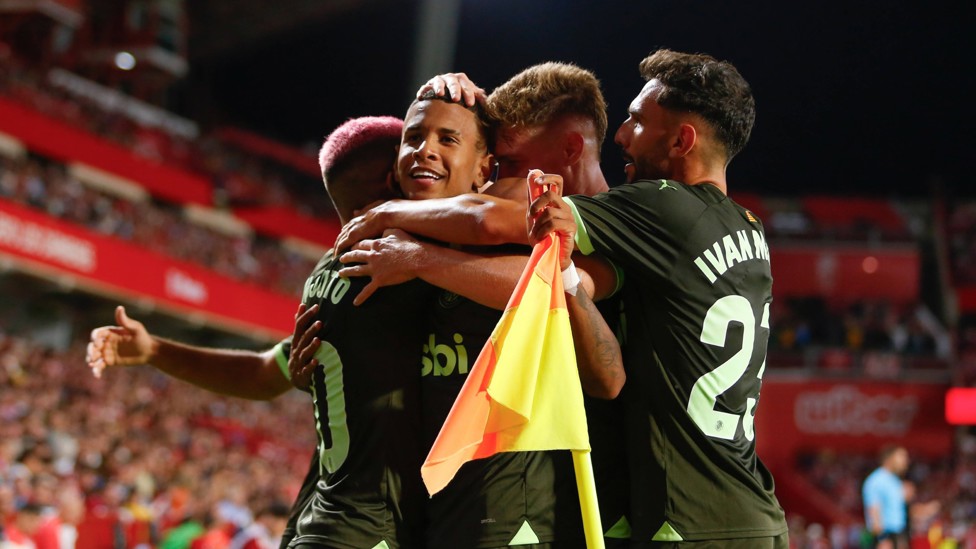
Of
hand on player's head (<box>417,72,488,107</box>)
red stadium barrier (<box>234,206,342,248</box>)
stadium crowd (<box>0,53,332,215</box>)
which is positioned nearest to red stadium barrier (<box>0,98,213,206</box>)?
stadium crowd (<box>0,53,332,215</box>)

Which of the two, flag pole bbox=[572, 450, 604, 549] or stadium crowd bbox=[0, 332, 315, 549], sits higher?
stadium crowd bbox=[0, 332, 315, 549]

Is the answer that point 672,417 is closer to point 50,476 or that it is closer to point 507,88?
point 507,88

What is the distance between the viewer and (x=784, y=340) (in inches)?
1231

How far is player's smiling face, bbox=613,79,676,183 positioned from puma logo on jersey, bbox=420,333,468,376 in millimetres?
874

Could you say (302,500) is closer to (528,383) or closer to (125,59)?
(528,383)

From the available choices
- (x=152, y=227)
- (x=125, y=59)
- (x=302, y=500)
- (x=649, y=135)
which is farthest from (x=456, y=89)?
(x=125, y=59)

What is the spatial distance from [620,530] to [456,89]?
1667 millimetres

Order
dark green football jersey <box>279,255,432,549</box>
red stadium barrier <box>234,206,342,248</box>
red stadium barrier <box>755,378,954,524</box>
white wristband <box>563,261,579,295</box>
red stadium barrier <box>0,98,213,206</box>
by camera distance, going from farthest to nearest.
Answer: red stadium barrier <box>234,206,342,248</box> → red stadium barrier <box>755,378,954,524</box> → red stadium barrier <box>0,98,213,206</box> → dark green football jersey <box>279,255,432,549</box> → white wristband <box>563,261,579,295</box>

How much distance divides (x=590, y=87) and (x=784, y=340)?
2837 cm

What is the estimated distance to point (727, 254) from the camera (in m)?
3.65

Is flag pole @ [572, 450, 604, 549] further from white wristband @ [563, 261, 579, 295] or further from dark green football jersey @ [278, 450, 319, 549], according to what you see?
dark green football jersey @ [278, 450, 319, 549]

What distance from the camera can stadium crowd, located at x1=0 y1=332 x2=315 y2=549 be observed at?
9984mm

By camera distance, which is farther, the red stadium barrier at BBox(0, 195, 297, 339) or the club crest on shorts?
the red stadium barrier at BBox(0, 195, 297, 339)

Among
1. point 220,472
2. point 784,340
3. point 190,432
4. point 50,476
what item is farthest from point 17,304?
point 784,340
